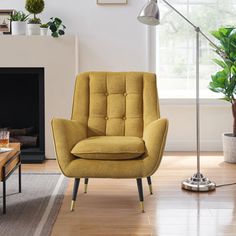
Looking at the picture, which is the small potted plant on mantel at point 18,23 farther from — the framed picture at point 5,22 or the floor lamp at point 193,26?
the floor lamp at point 193,26

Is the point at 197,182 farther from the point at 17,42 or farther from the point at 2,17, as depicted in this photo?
the point at 2,17

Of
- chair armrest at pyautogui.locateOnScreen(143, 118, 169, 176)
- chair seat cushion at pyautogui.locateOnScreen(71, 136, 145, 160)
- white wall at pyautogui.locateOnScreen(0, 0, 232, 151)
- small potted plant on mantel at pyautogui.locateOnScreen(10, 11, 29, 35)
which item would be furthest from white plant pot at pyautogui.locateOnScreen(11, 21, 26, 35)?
chair armrest at pyautogui.locateOnScreen(143, 118, 169, 176)

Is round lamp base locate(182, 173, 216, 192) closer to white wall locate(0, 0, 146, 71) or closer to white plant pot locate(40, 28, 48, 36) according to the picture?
white wall locate(0, 0, 146, 71)

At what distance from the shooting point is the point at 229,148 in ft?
15.9

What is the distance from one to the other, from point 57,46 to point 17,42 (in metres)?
0.39

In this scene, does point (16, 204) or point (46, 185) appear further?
point (46, 185)

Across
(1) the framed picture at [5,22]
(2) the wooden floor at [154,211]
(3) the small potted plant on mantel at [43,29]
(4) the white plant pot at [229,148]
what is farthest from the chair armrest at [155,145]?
(1) the framed picture at [5,22]

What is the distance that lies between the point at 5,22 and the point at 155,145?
261 centimetres

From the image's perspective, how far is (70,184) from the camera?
3908 millimetres

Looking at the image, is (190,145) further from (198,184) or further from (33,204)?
(33,204)

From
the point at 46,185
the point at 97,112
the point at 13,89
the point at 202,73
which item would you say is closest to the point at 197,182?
the point at 97,112

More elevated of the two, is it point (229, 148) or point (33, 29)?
point (33, 29)

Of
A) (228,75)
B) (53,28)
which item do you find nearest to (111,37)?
(53,28)

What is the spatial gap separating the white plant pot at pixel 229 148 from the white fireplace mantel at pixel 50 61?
5.21 feet
